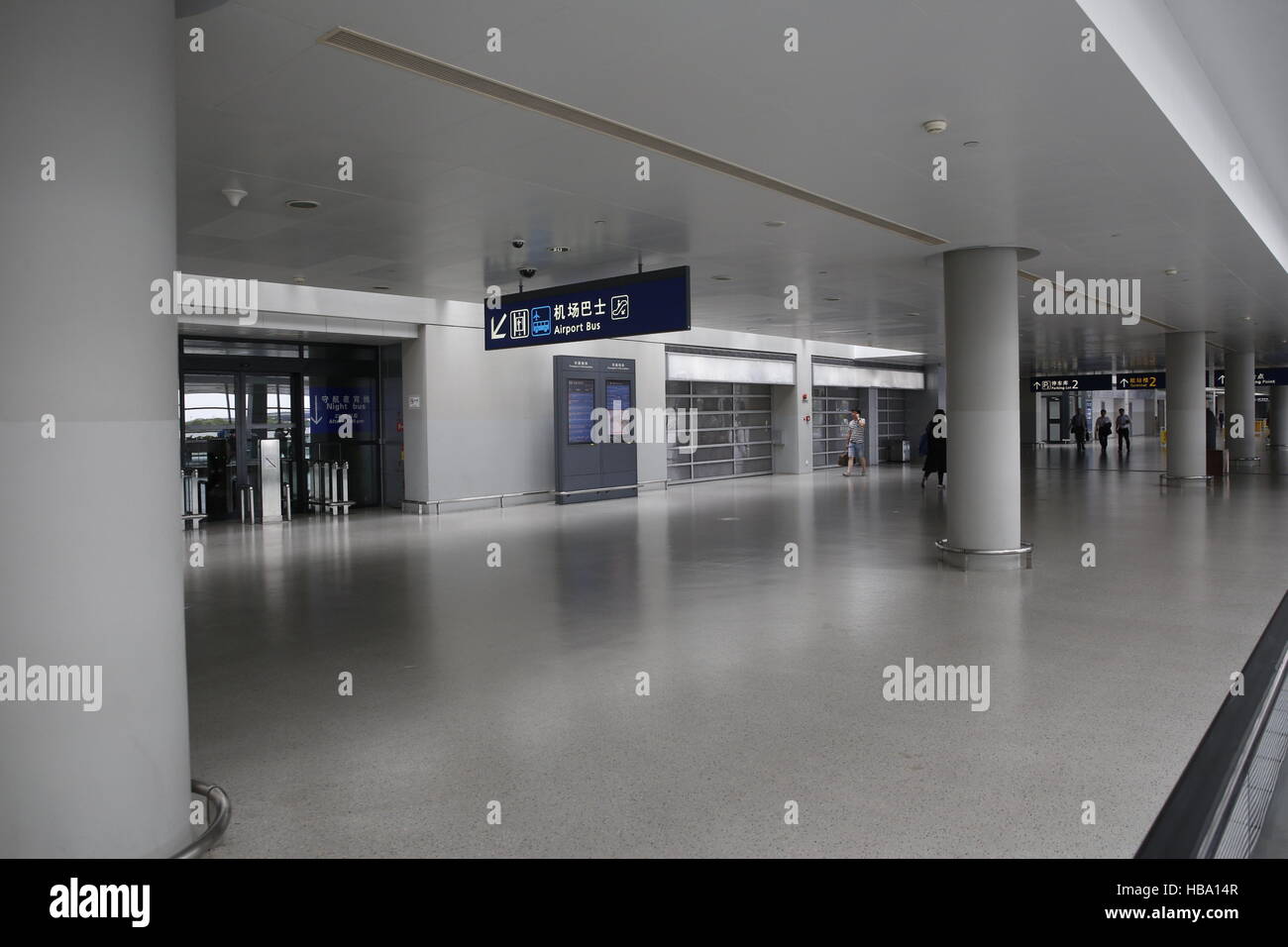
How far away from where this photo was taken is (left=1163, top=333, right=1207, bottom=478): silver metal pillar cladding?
68.9 ft

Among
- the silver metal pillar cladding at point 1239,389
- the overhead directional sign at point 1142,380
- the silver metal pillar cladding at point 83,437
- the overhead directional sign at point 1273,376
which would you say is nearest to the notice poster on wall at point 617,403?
the silver metal pillar cladding at point 83,437

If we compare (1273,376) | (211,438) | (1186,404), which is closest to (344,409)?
(211,438)

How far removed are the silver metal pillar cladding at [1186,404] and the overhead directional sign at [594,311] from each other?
16329mm

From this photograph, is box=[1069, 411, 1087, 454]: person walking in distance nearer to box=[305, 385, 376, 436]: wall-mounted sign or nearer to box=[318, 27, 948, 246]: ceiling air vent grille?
box=[305, 385, 376, 436]: wall-mounted sign

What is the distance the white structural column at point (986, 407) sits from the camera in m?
10.3

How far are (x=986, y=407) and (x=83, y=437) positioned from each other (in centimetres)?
931

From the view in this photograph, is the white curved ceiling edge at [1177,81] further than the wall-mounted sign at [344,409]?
No

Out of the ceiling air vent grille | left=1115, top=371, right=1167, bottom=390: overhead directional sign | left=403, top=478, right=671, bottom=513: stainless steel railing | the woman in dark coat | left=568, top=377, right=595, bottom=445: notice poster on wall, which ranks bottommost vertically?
left=403, top=478, right=671, bottom=513: stainless steel railing

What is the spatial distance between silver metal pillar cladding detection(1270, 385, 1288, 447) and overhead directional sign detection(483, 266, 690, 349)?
39938 millimetres

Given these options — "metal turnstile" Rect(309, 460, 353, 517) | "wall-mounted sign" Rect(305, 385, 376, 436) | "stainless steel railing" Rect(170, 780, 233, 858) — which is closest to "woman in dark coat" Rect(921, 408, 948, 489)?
"wall-mounted sign" Rect(305, 385, 376, 436)

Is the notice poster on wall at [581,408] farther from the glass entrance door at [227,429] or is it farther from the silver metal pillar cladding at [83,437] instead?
the silver metal pillar cladding at [83,437]

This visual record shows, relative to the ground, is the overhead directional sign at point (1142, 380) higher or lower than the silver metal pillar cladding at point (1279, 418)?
higher

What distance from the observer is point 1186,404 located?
2112 centimetres

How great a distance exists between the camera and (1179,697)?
18.0 feet
